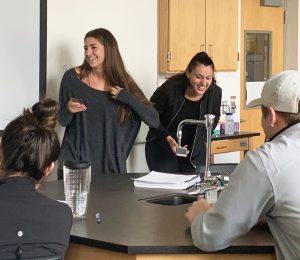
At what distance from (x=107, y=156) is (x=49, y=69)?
2.95ft

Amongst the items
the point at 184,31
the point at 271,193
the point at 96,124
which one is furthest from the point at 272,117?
the point at 184,31

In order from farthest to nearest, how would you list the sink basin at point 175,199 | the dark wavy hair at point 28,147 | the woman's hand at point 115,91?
the woman's hand at point 115,91 < the sink basin at point 175,199 < the dark wavy hair at point 28,147

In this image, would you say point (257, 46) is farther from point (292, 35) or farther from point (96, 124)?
point (96, 124)

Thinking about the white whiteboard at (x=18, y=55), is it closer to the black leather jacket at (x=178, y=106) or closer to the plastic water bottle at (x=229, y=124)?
the black leather jacket at (x=178, y=106)

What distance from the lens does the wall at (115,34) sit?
13.8 ft

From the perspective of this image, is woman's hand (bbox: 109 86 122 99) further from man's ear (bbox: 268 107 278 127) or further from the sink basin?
man's ear (bbox: 268 107 278 127)

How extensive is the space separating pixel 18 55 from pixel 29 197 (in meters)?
2.41

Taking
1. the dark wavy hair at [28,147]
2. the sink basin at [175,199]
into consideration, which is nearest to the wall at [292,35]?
the sink basin at [175,199]

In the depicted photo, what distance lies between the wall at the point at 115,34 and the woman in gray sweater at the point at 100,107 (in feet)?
1.84

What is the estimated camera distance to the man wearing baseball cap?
1.78m

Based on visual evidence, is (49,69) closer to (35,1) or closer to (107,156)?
(35,1)

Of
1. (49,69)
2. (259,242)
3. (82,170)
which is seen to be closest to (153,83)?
(49,69)

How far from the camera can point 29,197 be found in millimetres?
1780

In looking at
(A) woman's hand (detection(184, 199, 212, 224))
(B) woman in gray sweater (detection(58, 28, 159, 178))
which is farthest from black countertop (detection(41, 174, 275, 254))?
(B) woman in gray sweater (detection(58, 28, 159, 178))
